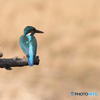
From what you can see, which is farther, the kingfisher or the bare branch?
the kingfisher

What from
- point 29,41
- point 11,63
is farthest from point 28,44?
point 11,63

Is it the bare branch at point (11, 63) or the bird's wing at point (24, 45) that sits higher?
the bird's wing at point (24, 45)

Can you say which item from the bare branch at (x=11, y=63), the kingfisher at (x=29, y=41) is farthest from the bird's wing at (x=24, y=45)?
the bare branch at (x=11, y=63)

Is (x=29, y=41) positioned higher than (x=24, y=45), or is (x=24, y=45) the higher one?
(x=29, y=41)

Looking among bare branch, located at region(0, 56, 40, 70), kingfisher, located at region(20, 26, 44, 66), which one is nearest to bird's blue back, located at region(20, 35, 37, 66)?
kingfisher, located at region(20, 26, 44, 66)

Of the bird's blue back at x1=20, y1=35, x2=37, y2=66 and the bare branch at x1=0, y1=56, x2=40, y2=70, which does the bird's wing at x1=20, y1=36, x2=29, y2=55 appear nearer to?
the bird's blue back at x1=20, y1=35, x2=37, y2=66

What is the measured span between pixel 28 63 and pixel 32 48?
8.24ft

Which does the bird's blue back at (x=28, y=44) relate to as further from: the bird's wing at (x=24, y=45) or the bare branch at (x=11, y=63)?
the bare branch at (x=11, y=63)

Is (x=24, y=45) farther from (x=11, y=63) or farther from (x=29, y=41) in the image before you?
(x=11, y=63)

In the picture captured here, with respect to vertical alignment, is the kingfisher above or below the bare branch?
above

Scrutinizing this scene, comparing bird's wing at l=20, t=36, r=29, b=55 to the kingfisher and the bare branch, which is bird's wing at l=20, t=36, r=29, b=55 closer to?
the kingfisher

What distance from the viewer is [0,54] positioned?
16.2 feet

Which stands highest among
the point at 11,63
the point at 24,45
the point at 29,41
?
the point at 29,41

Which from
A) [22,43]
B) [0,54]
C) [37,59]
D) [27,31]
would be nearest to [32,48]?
[22,43]
